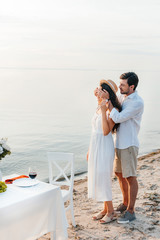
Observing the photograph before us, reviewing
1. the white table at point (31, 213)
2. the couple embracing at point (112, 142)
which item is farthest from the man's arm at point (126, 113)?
the white table at point (31, 213)

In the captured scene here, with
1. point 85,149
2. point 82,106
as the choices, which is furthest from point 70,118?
point 85,149

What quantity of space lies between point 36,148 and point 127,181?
21.7 ft

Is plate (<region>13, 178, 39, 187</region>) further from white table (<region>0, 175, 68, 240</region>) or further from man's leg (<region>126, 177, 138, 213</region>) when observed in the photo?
man's leg (<region>126, 177, 138, 213</region>)

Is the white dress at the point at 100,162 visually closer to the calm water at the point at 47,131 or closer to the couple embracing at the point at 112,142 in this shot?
the couple embracing at the point at 112,142

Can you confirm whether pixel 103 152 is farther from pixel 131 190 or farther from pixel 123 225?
pixel 123 225

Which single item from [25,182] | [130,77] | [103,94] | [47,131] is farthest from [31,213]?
[47,131]

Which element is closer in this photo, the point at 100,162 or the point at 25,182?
the point at 25,182

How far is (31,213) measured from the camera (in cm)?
328

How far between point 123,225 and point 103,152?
0.97 m

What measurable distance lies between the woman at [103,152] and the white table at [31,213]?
99 cm

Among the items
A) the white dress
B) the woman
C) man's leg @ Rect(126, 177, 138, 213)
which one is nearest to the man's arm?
the woman

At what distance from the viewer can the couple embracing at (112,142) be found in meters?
4.31

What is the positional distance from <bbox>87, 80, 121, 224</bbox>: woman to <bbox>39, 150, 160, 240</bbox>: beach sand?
0.78 feet

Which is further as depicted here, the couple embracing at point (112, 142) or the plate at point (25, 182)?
the couple embracing at point (112, 142)
